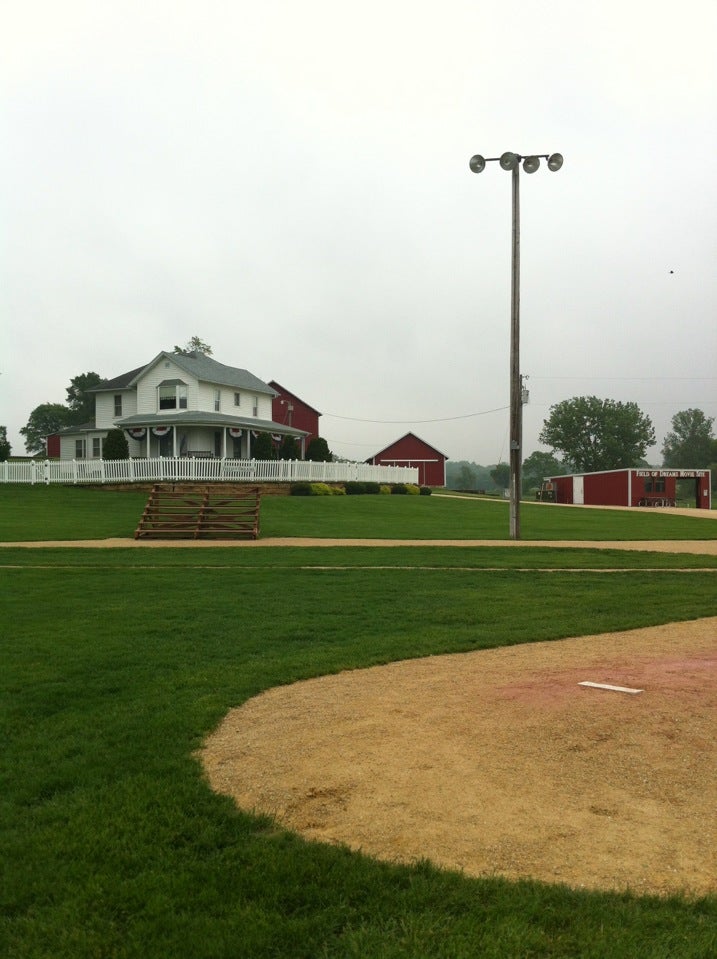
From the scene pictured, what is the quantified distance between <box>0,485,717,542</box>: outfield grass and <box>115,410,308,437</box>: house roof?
7438 millimetres

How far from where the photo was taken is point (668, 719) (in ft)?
17.5

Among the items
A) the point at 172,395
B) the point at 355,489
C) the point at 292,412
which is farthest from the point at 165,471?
the point at 292,412

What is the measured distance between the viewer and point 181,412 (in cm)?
4612

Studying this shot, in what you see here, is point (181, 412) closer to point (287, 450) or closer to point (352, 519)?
point (287, 450)

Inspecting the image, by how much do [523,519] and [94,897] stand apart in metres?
28.1

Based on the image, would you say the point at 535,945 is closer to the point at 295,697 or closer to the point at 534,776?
the point at 534,776

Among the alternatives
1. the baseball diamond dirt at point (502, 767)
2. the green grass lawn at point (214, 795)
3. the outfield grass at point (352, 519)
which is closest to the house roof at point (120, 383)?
the outfield grass at point (352, 519)

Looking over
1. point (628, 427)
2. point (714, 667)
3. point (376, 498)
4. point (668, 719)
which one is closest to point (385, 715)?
point (668, 719)

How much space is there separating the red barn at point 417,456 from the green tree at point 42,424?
146 feet

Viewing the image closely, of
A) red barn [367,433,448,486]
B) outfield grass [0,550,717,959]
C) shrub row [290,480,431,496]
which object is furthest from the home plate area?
red barn [367,433,448,486]

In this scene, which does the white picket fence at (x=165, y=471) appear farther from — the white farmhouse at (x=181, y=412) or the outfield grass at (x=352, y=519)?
the white farmhouse at (x=181, y=412)

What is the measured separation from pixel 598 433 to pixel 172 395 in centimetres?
7462

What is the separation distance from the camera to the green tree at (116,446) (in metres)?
42.6

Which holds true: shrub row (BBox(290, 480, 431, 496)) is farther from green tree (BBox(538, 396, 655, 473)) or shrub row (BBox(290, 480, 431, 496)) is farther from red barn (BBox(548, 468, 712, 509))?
green tree (BBox(538, 396, 655, 473))
